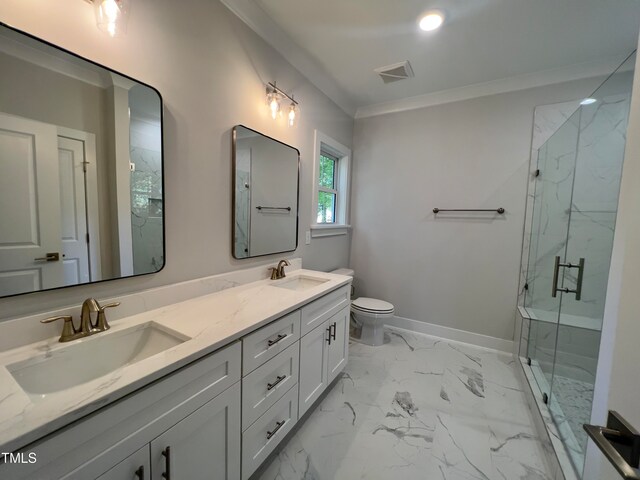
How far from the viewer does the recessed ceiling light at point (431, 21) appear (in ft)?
5.28

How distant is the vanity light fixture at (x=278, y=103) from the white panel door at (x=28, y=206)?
3.94 feet

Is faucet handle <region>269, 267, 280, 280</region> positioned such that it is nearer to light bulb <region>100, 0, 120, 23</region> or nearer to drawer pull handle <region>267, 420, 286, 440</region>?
drawer pull handle <region>267, 420, 286, 440</region>

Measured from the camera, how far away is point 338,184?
10.1ft

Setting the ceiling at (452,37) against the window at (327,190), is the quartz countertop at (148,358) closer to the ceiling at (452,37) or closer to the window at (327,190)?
the window at (327,190)

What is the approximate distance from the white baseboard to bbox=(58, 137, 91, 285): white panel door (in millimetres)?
2822

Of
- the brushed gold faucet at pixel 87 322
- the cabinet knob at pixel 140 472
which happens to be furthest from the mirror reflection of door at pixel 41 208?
the cabinet knob at pixel 140 472

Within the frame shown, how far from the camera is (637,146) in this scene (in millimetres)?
A: 518

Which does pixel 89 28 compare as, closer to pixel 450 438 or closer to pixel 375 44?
pixel 375 44

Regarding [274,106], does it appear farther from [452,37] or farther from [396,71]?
[452,37]

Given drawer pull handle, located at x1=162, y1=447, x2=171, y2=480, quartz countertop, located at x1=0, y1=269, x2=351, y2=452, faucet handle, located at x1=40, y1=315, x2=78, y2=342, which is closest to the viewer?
quartz countertop, located at x1=0, y1=269, x2=351, y2=452

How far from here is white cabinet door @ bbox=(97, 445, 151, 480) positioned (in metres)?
0.66

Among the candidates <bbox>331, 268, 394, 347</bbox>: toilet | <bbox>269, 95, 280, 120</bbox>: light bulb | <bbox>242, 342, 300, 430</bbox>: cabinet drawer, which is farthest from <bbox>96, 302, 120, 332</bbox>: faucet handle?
<bbox>331, 268, 394, 347</bbox>: toilet

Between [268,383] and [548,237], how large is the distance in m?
2.44

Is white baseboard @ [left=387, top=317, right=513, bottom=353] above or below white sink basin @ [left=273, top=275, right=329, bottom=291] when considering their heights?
below
